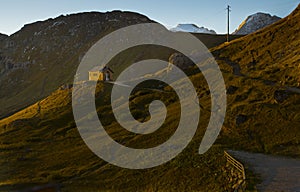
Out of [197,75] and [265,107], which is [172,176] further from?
[197,75]

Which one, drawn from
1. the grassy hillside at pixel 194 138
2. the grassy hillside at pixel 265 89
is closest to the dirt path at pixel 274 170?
the grassy hillside at pixel 194 138

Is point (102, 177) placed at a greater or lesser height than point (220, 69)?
lesser

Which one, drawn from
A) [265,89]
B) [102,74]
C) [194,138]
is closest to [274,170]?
[194,138]

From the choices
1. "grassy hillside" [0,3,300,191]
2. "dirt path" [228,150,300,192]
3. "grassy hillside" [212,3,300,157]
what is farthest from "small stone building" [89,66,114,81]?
"dirt path" [228,150,300,192]

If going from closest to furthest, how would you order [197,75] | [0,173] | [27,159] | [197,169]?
[197,169], [0,173], [27,159], [197,75]

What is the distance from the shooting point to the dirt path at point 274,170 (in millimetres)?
28234

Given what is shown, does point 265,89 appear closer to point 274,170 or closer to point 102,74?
point 274,170

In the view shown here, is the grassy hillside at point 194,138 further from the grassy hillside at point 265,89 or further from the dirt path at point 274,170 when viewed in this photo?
the dirt path at point 274,170

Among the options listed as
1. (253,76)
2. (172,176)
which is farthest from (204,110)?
(172,176)

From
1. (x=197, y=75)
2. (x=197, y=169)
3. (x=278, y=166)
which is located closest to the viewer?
(x=278, y=166)

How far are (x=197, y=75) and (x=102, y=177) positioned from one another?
4534cm

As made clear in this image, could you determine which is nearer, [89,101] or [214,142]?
[214,142]

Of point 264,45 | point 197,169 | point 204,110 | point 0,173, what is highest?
point 264,45

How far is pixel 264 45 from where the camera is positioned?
8788 centimetres
